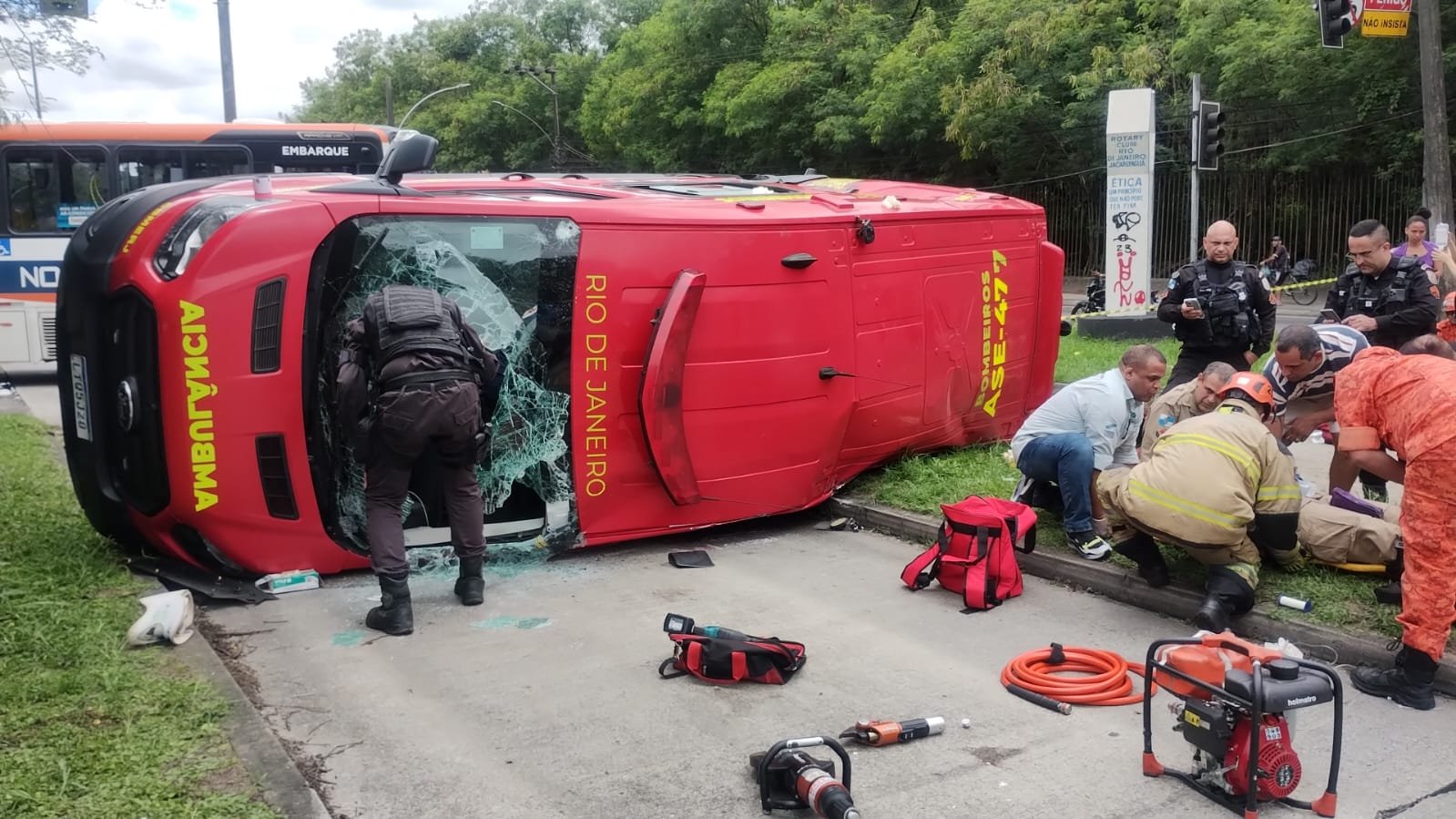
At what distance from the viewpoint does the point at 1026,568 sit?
5895 millimetres

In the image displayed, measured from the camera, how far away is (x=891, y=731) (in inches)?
150

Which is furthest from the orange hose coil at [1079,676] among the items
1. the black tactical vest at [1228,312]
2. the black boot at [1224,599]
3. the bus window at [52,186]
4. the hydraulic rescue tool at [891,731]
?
the bus window at [52,186]

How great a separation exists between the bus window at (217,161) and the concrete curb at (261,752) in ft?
39.1

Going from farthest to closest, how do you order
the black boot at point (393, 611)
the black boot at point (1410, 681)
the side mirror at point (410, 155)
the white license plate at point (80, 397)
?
the side mirror at point (410, 155) → the white license plate at point (80, 397) → the black boot at point (393, 611) → the black boot at point (1410, 681)

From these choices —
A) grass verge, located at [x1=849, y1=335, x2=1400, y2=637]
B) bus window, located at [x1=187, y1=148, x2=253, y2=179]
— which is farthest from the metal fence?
grass verge, located at [x1=849, y1=335, x2=1400, y2=637]

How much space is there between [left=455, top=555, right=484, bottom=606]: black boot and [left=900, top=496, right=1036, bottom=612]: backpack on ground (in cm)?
199

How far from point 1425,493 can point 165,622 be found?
183 inches

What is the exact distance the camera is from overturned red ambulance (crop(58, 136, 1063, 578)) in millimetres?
5105

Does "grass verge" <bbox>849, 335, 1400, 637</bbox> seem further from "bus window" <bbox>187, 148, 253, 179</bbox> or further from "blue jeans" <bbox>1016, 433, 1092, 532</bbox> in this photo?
"bus window" <bbox>187, 148, 253, 179</bbox>

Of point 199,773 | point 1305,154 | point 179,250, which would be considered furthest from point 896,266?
point 1305,154

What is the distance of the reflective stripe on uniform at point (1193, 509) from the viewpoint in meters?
4.66

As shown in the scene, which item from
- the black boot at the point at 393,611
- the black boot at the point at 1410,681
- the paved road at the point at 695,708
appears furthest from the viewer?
the black boot at the point at 393,611

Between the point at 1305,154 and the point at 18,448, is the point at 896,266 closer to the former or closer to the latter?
the point at 18,448

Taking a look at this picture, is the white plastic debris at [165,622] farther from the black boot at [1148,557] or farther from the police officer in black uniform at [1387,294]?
the police officer in black uniform at [1387,294]
